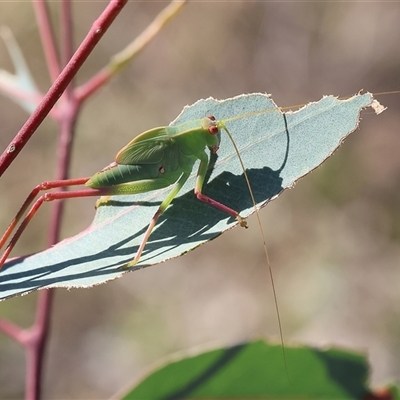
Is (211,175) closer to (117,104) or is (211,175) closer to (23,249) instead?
(23,249)

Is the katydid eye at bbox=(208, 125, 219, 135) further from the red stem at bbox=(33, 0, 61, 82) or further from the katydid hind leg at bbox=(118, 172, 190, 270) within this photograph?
the red stem at bbox=(33, 0, 61, 82)

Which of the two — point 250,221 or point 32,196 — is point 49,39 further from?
point 250,221

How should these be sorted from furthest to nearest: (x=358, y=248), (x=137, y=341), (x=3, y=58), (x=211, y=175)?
(x=3, y=58) < (x=358, y=248) < (x=137, y=341) < (x=211, y=175)

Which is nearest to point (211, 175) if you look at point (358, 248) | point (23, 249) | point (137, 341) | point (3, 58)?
point (137, 341)

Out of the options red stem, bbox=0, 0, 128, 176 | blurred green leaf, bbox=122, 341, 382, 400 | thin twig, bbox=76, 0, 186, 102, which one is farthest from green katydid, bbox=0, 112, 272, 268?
red stem, bbox=0, 0, 128, 176

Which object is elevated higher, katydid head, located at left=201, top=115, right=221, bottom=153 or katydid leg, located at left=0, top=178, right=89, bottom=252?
katydid head, located at left=201, top=115, right=221, bottom=153

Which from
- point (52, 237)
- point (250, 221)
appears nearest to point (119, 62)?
point (52, 237)

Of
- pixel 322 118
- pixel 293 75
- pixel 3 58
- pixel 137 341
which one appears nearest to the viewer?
pixel 322 118
